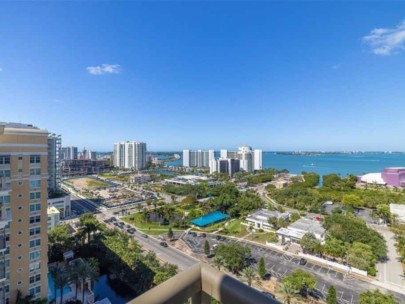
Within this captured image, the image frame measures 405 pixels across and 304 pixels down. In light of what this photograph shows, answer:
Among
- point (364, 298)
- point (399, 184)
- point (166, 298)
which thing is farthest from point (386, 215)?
point (166, 298)

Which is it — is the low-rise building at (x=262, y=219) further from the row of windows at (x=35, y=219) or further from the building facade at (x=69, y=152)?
the building facade at (x=69, y=152)

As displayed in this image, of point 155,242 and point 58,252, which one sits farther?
point 155,242

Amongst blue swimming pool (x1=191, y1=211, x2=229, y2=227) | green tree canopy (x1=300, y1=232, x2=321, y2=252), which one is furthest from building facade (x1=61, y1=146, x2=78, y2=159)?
green tree canopy (x1=300, y1=232, x2=321, y2=252)

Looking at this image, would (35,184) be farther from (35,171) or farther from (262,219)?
(262,219)

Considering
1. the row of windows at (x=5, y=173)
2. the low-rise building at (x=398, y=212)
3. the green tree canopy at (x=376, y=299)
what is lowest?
the green tree canopy at (x=376, y=299)

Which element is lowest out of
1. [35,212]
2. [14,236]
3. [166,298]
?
[14,236]

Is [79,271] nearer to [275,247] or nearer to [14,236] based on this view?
[14,236]

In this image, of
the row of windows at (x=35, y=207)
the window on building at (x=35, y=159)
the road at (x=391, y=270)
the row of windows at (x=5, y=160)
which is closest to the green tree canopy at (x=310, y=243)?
the road at (x=391, y=270)
